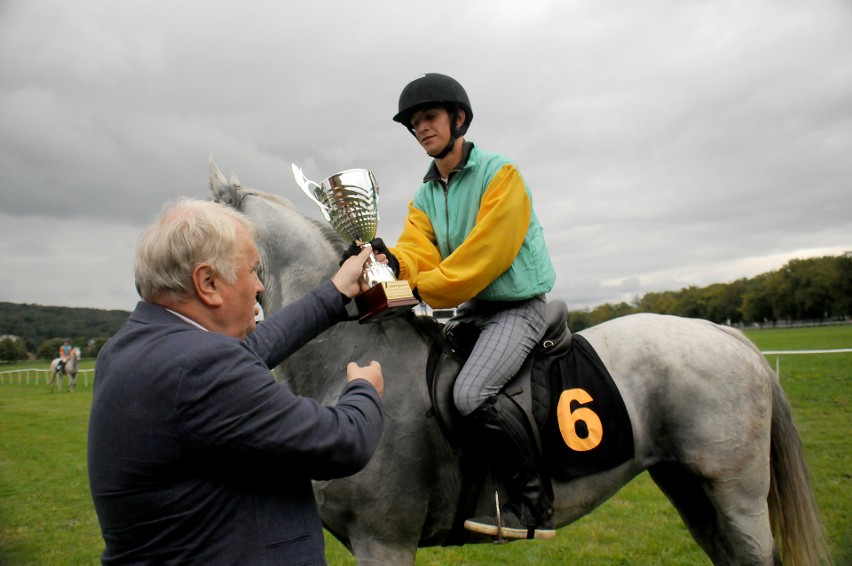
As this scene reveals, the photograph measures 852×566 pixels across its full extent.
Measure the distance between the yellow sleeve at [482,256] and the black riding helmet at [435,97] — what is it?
0.49m

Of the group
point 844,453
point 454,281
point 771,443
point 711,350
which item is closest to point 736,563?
point 771,443

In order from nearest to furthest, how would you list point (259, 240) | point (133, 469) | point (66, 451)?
point (133, 469) < point (259, 240) < point (66, 451)

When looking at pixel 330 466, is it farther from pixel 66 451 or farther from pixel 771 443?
pixel 66 451

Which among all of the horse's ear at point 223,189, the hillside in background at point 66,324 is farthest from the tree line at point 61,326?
the horse's ear at point 223,189

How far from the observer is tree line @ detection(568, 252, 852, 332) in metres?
48.8

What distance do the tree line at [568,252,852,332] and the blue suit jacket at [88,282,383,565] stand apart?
36.9 metres

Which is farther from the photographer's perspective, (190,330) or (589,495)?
(589,495)

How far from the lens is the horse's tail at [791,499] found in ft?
10.2

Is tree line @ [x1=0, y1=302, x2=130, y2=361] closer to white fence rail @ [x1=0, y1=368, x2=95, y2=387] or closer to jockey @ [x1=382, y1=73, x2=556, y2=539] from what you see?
white fence rail @ [x1=0, y1=368, x2=95, y2=387]

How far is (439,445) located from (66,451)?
10.0 metres

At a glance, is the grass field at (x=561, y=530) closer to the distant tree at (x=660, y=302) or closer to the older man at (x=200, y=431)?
the older man at (x=200, y=431)

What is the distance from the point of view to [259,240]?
2.94 meters

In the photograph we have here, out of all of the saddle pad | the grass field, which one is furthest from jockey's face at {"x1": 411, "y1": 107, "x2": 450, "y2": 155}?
the grass field

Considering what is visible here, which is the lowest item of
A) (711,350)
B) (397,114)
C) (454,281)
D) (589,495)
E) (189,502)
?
(589,495)
